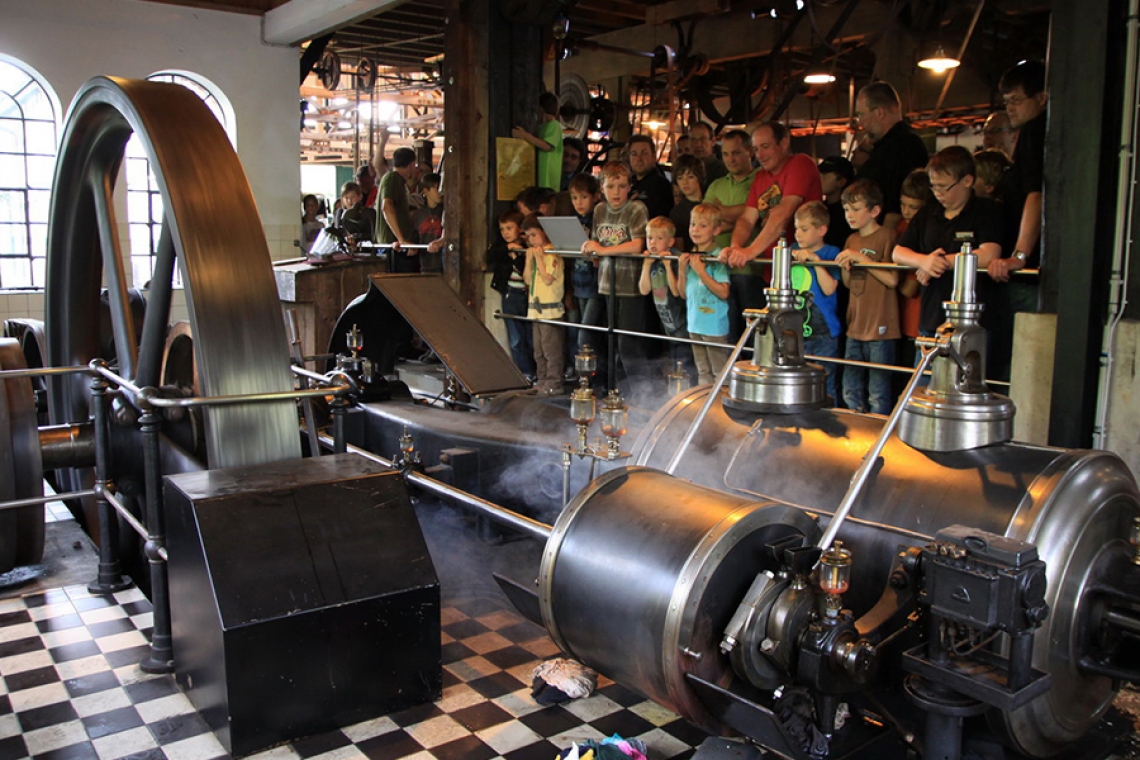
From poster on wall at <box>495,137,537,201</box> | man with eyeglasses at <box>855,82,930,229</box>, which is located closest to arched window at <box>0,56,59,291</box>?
poster on wall at <box>495,137,537,201</box>

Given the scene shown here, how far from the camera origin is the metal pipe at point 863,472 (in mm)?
2062

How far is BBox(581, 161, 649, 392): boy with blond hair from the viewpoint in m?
5.27

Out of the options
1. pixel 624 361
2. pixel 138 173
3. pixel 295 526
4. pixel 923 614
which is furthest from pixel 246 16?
pixel 923 614

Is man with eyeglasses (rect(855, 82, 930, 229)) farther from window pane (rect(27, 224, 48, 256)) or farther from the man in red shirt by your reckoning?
window pane (rect(27, 224, 48, 256))

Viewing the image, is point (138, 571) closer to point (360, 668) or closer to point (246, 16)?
point (360, 668)

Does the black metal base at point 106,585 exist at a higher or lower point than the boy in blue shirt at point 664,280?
lower

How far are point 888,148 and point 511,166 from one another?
306 cm

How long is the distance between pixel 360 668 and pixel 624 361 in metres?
3.10

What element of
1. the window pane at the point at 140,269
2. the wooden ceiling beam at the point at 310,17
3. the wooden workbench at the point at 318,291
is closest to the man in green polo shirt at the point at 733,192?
the wooden ceiling beam at the point at 310,17

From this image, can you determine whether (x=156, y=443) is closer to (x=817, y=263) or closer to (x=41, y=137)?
(x=817, y=263)

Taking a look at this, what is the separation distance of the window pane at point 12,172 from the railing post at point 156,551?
6.74 metres

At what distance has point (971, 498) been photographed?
6.92 ft

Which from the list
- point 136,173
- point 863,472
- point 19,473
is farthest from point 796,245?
point 136,173

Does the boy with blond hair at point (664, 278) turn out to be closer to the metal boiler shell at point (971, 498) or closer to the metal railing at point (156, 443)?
the metal railing at point (156, 443)
